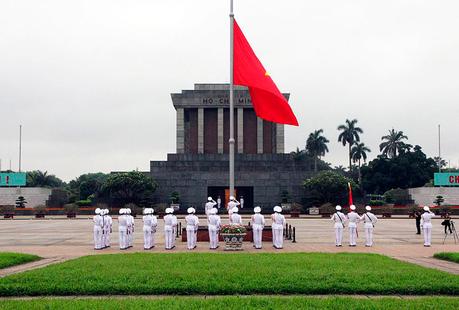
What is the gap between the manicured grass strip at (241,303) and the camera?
28.5ft

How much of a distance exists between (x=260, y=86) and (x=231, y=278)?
12.3m

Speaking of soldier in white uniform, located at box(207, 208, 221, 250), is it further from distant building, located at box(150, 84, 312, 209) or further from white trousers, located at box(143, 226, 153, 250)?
distant building, located at box(150, 84, 312, 209)

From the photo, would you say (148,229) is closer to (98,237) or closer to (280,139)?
(98,237)

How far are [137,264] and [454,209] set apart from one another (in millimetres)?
51978

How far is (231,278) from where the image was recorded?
37.4 feet

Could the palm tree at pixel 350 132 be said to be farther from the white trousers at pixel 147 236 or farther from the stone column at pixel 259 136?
the white trousers at pixel 147 236

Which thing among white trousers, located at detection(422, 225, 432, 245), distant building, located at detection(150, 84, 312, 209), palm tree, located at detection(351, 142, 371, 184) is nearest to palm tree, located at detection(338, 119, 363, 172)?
palm tree, located at detection(351, 142, 371, 184)

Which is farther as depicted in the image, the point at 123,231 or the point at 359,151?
the point at 359,151

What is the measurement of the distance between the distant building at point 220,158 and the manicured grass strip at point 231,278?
4686 centimetres

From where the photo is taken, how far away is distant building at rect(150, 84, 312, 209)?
62.3 meters

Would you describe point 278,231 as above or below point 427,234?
above

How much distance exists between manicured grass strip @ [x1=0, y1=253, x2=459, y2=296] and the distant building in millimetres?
46865

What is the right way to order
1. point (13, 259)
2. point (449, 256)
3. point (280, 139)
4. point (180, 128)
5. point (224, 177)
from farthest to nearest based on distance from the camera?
1. point (280, 139)
2. point (180, 128)
3. point (224, 177)
4. point (449, 256)
5. point (13, 259)

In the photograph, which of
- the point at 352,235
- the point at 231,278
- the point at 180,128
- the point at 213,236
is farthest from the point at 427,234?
the point at 180,128
